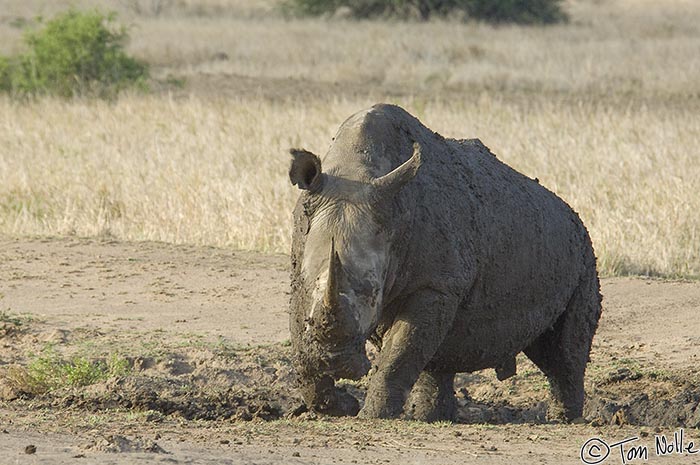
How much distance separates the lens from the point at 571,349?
27.0 feet

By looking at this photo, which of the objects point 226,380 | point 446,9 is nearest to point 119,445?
point 226,380

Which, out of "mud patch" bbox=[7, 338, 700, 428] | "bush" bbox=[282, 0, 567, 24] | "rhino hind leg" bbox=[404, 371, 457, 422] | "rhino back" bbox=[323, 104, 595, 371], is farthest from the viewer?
"bush" bbox=[282, 0, 567, 24]

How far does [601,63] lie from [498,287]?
74.2ft

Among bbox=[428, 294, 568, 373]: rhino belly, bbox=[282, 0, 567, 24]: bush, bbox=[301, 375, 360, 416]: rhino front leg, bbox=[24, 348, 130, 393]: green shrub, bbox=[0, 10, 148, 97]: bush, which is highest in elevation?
bbox=[282, 0, 567, 24]: bush

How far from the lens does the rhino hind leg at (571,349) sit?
822 cm

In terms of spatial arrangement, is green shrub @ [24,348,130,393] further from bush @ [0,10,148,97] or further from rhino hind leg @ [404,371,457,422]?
bush @ [0,10,148,97]

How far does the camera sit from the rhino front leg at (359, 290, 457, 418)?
6652mm

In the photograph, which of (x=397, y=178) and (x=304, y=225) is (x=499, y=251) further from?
(x=304, y=225)

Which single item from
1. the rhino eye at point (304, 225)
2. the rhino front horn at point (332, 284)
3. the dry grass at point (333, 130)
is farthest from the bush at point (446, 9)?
the rhino front horn at point (332, 284)

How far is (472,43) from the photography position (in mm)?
33781

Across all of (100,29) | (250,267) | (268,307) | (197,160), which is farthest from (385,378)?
(100,29)

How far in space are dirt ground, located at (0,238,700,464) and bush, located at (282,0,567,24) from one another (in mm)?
31225

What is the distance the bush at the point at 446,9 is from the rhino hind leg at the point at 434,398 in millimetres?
35318

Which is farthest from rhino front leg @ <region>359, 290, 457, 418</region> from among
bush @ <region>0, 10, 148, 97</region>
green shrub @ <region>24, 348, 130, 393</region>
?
bush @ <region>0, 10, 148, 97</region>
